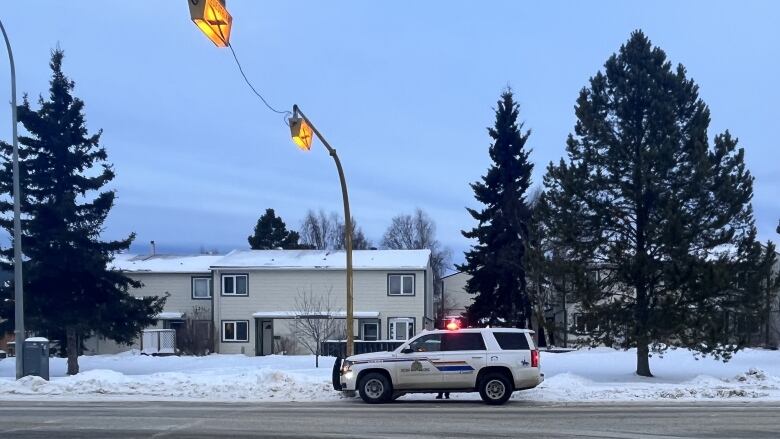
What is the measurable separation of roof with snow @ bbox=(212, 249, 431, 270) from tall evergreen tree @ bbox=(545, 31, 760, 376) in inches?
884

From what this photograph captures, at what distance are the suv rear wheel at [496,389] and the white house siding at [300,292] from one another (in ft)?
98.0

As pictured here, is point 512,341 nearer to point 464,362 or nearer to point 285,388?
point 464,362

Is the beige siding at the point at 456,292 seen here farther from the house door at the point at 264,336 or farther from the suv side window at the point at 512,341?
the suv side window at the point at 512,341

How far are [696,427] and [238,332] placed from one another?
38995 mm

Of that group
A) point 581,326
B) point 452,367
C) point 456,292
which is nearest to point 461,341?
point 452,367

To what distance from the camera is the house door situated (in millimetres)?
50844

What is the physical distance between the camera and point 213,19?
10.1 metres

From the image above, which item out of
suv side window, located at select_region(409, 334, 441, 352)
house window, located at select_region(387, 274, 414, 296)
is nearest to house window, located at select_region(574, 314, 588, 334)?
suv side window, located at select_region(409, 334, 441, 352)

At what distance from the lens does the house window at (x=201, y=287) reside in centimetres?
Result: 5309

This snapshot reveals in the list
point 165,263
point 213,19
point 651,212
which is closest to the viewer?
point 213,19

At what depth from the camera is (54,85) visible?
111 feet

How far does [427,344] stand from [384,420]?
4.70 m

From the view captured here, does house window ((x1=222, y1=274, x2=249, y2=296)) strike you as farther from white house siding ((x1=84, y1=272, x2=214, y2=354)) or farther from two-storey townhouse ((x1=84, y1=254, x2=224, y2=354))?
white house siding ((x1=84, y1=272, x2=214, y2=354))

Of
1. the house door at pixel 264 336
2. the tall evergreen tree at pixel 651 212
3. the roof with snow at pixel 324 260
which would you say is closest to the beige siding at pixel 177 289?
the roof with snow at pixel 324 260
